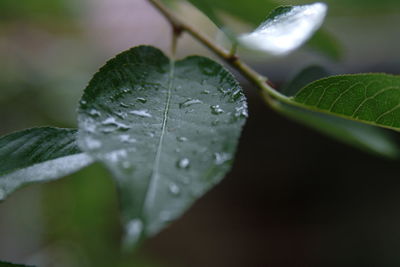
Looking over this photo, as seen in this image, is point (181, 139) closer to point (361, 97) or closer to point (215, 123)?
point (215, 123)

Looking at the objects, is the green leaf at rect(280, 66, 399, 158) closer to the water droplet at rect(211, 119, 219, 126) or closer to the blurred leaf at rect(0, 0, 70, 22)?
the water droplet at rect(211, 119, 219, 126)

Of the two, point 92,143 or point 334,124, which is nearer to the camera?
point 92,143

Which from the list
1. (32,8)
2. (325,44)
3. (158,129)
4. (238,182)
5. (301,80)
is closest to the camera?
(158,129)

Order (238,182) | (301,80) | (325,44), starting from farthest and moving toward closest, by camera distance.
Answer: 1. (238,182)
2. (325,44)
3. (301,80)

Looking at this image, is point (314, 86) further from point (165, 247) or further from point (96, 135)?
point (165, 247)

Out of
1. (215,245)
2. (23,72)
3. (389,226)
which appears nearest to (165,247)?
(215,245)

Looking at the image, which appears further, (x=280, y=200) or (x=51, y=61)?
(x=280, y=200)

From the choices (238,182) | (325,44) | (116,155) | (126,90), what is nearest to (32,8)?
(325,44)

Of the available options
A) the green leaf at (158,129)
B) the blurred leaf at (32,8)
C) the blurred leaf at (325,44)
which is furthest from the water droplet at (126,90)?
the blurred leaf at (32,8)
